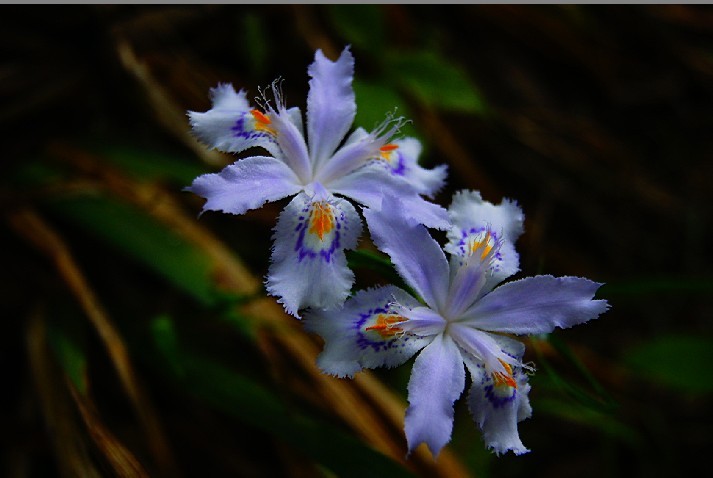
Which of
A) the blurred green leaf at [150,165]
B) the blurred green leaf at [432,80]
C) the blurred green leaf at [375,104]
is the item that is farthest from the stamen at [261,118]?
the blurred green leaf at [432,80]

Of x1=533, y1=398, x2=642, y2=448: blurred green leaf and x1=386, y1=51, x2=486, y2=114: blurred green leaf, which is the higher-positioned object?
x1=386, y1=51, x2=486, y2=114: blurred green leaf

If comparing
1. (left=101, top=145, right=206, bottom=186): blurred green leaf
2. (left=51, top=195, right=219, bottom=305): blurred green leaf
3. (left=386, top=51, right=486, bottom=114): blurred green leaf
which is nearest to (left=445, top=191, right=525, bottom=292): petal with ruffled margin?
(left=51, top=195, right=219, bottom=305): blurred green leaf

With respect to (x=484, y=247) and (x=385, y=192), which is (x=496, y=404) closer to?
(x=484, y=247)

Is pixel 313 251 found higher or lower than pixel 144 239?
lower

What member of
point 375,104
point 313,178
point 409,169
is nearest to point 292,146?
point 313,178

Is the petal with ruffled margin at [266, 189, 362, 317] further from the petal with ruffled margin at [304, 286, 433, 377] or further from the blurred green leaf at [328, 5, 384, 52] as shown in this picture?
the blurred green leaf at [328, 5, 384, 52]

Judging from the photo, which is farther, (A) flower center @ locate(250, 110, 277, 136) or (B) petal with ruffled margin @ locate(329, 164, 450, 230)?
(A) flower center @ locate(250, 110, 277, 136)
